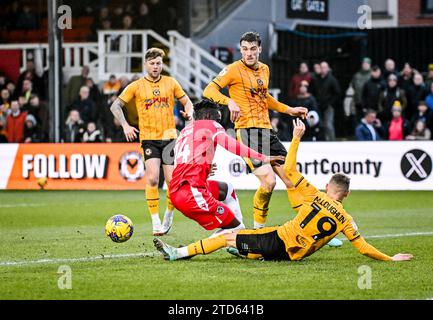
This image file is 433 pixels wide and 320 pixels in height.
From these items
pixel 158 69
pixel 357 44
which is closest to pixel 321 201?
pixel 158 69

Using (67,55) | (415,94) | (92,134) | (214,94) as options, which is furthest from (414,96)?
(214,94)

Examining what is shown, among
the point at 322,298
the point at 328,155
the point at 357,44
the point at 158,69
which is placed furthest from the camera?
the point at 357,44

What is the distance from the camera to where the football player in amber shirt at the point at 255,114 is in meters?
12.2

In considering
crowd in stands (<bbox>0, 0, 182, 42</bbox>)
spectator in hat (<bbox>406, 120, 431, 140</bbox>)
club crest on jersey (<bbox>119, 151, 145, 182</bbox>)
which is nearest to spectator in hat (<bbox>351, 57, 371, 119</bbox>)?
spectator in hat (<bbox>406, 120, 431, 140</bbox>)

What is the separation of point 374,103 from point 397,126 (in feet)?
5.05

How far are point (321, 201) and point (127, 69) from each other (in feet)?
61.0

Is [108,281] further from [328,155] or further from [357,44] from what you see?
[357,44]

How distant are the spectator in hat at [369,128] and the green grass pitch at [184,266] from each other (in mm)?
6085

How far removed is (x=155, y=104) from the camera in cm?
1371

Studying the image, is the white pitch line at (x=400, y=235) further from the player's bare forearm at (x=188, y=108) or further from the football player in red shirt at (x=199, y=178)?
the football player in red shirt at (x=199, y=178)

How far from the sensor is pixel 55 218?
15570mm

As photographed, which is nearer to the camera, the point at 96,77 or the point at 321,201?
the point at 321,201

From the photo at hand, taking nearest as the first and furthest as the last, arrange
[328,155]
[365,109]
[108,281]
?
1. [108,281]
2. [328,155]
3. [365,109]

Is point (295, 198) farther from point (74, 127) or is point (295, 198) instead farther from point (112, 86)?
point (112, 86)
